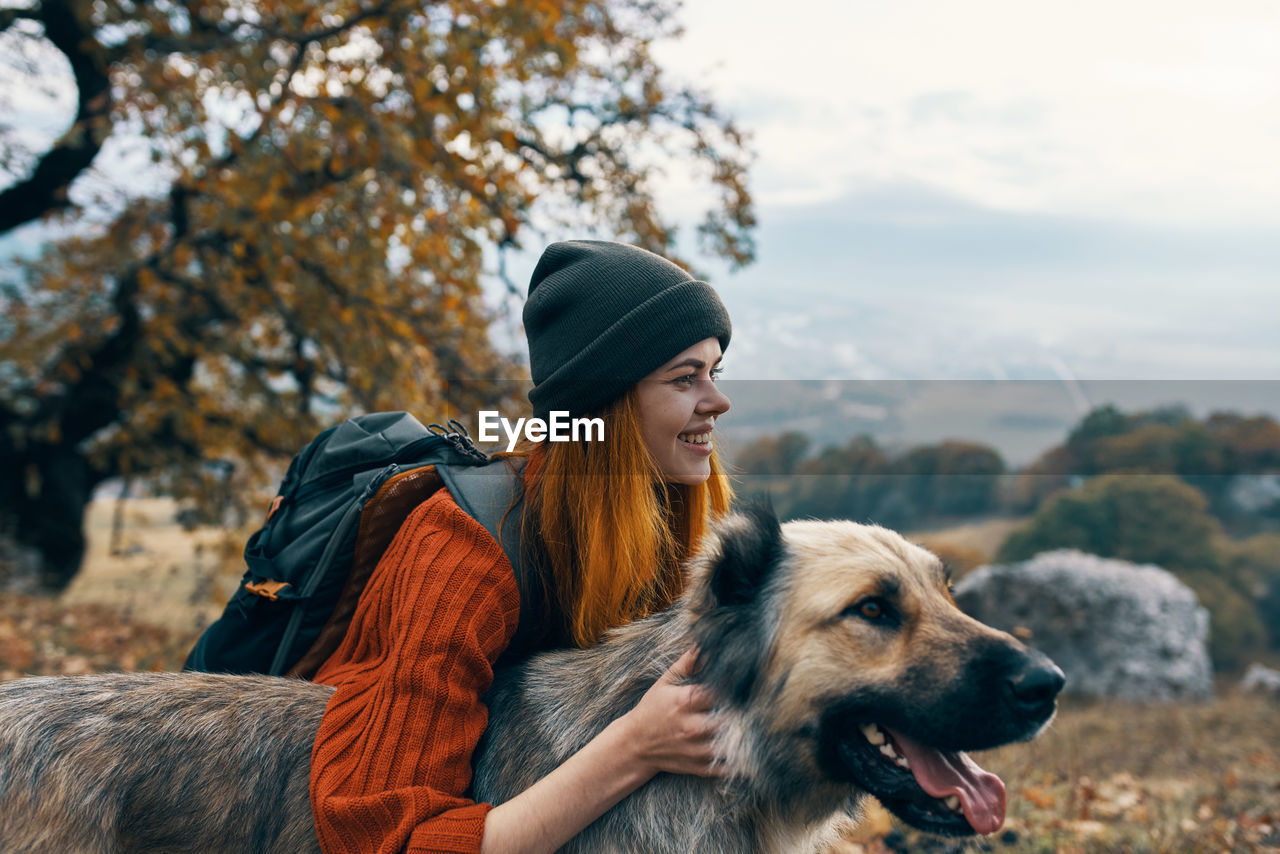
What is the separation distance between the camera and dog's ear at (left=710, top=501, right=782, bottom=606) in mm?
2365

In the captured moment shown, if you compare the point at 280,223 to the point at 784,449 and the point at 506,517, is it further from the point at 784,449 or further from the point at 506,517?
the point at 784,449

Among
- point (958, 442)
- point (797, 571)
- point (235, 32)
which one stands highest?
point (235, 32)

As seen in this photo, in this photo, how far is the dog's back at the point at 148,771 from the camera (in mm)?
2230

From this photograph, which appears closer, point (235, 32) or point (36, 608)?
point (235, 32)

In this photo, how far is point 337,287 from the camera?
808cm

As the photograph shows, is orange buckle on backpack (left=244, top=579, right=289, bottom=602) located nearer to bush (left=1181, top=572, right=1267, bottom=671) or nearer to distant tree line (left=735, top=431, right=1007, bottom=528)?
distant tree line (left=735, top=431, right=1007, bottom=528)

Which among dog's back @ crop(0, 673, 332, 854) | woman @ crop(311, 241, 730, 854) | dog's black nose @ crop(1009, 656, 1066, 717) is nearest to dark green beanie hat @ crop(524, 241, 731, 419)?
woman @ crop(311, 241, 730, 854)

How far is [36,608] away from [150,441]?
2740mm

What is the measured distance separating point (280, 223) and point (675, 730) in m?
6.30

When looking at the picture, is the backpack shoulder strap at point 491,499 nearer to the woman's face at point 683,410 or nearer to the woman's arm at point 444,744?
the woman's arm at point 444,744

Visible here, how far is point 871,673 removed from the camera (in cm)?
221

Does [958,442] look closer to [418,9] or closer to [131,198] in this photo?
[418,9]

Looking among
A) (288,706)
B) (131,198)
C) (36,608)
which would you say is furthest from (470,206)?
(36,608)

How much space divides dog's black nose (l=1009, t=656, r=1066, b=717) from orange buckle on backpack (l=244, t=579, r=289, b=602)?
7.19 ft
